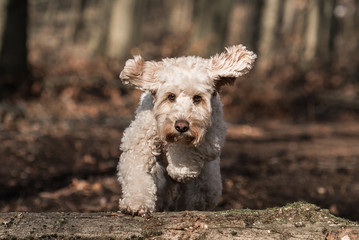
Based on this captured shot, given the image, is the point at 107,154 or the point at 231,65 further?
the point at 107,154

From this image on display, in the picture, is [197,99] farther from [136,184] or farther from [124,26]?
[124,26]

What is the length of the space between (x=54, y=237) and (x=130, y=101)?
34.8 feet

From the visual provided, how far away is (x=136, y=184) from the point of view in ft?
14.9

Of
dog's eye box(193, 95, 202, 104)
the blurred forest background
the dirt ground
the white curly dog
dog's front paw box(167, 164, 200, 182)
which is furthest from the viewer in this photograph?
the blurred forest background

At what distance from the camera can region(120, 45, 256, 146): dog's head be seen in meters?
4.34

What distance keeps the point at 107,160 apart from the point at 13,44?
16.1 feet

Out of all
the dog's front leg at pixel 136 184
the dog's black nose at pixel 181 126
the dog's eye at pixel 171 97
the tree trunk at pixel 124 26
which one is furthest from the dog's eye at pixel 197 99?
the tree trunk at pixel 124 26

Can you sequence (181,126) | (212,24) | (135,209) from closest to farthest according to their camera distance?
(135,209), (181,126), (212,24)

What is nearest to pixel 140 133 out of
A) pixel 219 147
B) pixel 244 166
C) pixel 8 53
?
pixel 219 147

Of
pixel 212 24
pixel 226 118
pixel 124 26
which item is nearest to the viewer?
pixel 226 118

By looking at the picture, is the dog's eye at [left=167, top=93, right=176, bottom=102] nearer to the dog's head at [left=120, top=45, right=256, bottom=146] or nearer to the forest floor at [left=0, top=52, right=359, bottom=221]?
the dog's head at [left=120, top=45, right=256, bottom=146]

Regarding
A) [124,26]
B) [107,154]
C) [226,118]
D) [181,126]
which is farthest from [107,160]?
[124,26]

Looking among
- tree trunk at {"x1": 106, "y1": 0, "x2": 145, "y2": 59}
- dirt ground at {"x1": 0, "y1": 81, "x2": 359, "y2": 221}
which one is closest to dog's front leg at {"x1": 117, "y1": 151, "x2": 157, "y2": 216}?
dirt ground at {"x1": 0, "y1": 81, "x2": 359, "y2": 221}

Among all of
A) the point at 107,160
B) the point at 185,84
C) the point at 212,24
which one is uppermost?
the point at 212,24
